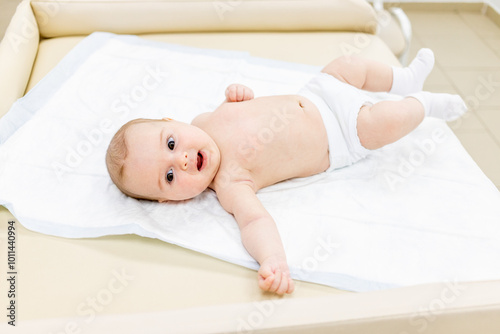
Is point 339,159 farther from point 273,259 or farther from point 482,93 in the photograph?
point 482,93

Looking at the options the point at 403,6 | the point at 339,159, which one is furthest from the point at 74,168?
the point at 403,6

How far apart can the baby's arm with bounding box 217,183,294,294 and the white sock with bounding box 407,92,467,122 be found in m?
0.61

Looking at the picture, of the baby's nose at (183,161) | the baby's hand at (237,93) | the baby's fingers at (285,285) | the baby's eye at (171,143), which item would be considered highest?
the baby's hand at (237,93)

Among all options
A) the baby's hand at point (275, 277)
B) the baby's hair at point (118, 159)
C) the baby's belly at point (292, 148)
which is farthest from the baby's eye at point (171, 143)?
the baby's hand at point (275, 277)

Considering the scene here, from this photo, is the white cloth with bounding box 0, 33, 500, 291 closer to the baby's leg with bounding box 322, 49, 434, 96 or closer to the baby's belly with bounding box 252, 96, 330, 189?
the baby's belly with bounding box 252, 96, 330, 189

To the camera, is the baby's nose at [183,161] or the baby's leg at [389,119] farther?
the baby's leg at [389,119]

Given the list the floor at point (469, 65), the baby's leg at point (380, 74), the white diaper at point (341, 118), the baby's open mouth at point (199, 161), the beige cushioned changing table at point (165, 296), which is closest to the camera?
the beige cushioned changing table at point (165, 296)

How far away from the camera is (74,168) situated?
1.31 meters

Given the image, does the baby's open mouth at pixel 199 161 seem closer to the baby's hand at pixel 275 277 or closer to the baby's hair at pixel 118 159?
the baby's hair at pixel 118 159

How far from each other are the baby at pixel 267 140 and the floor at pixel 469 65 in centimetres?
82

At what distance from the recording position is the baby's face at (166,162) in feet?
3.70

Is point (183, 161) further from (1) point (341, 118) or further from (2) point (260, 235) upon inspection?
(1) point (341, 118)

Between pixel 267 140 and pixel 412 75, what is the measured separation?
1.92 ft

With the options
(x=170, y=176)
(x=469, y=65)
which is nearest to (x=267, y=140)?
(x=170, y=176)
